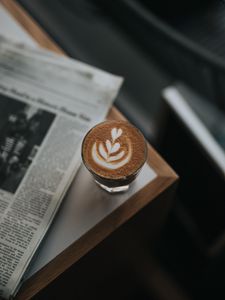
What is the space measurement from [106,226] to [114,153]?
9cm

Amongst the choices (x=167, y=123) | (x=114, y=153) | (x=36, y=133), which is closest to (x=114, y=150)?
(x=114, y=153)

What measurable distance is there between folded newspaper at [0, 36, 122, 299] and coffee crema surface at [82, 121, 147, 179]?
6 centimetres

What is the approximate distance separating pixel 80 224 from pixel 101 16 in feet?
1.11

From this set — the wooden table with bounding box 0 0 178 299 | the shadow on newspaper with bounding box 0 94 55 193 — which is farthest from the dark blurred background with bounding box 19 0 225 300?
the shadow on newspaper with bounding box 0 94 55 193

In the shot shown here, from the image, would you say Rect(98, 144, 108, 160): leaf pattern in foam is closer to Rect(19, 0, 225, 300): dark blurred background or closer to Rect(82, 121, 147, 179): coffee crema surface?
Rect(82, 121, 147, 179): coffee crema surface

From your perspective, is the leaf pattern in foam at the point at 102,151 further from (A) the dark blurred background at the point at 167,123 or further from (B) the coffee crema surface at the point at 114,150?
(A) the dark blurred background at the point at 167,123

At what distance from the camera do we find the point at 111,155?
1.42 ft

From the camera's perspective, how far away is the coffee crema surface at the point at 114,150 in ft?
1.40

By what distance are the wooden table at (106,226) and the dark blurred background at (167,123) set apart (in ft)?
0.06

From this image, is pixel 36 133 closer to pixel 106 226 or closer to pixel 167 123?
pixel 106 226

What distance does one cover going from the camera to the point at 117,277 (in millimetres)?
684

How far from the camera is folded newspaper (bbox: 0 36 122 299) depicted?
17.6 inches

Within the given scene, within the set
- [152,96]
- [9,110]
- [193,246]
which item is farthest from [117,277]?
Answer: [152,96]

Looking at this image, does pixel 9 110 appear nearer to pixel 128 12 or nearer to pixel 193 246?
pixel 128 12
